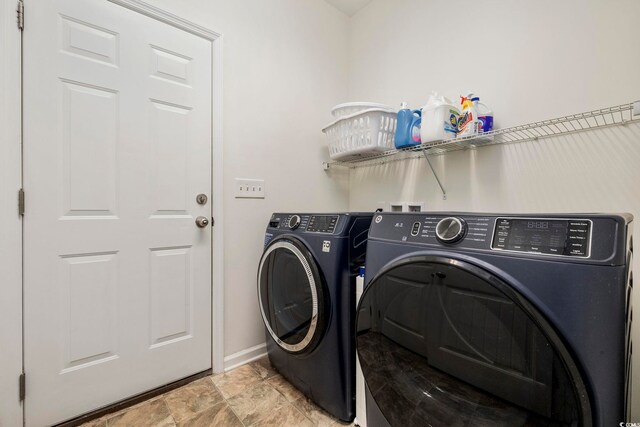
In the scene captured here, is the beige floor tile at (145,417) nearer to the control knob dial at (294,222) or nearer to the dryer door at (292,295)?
the dryer door at (292,295)

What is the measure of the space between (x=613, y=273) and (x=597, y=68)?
1.13m

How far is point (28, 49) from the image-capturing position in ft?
3.71

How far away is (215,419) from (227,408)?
76 mm

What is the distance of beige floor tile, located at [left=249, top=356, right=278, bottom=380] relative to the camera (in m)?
1.61

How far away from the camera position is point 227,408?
132cm

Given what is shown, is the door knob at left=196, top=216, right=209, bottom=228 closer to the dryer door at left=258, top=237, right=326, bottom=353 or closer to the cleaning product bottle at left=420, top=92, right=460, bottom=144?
the dryer door at left=258, top=237, right=326, bottom=353

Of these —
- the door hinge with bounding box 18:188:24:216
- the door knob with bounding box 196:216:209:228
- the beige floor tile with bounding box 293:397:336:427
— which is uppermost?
the door hinge with bounding box 18:188:24:216

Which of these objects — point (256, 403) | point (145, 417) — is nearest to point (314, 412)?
point (256, 403)

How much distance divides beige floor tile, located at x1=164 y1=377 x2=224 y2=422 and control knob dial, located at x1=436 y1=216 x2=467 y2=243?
1.37 metres

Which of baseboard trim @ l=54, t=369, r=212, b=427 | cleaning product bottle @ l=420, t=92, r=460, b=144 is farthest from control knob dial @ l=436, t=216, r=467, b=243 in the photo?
baseboard trim @ l=54, t=369, r=212, b=427

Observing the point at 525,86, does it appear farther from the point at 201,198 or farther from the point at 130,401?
the point at 130,401

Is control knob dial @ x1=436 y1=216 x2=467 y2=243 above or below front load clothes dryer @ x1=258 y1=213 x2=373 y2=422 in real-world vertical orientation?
above

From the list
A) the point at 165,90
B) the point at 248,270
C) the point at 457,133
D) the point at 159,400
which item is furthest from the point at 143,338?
the point at 457,133

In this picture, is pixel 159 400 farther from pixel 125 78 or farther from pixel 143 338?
pixel 125 78
